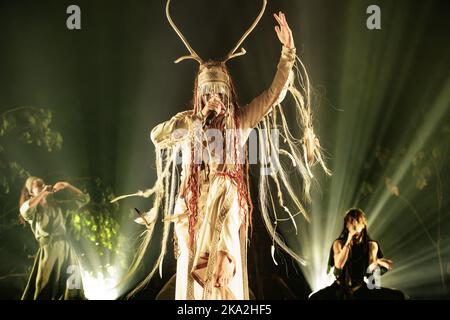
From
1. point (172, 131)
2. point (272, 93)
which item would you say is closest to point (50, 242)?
point (172, 131)

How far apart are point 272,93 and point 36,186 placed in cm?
165

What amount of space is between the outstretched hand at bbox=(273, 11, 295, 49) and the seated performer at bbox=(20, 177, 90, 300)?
164cm

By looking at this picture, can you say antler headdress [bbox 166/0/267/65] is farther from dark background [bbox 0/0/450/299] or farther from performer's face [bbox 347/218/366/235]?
performer's face [bbox 347/218/366/235]

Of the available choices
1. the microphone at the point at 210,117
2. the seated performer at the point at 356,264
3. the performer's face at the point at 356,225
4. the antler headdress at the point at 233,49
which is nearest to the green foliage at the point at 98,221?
the microphone at the point at 210,117

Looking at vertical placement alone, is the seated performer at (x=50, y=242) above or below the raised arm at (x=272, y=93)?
below

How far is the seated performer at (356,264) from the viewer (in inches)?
142

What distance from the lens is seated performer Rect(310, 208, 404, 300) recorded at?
360 centimetres

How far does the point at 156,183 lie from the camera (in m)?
3.82

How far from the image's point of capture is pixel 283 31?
12.7 feet

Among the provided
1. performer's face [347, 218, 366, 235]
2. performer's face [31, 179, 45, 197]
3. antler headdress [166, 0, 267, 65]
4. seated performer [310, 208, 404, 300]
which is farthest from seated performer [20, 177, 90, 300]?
performer's face [347, 218, 366, 235]

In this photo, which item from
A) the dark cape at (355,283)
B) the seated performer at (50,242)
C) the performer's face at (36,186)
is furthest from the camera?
the performer's face at (36,186)

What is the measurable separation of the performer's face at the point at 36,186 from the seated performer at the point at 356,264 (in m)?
1.87

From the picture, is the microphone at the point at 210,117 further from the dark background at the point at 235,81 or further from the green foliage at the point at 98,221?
the green foliage at the point at 98,221
